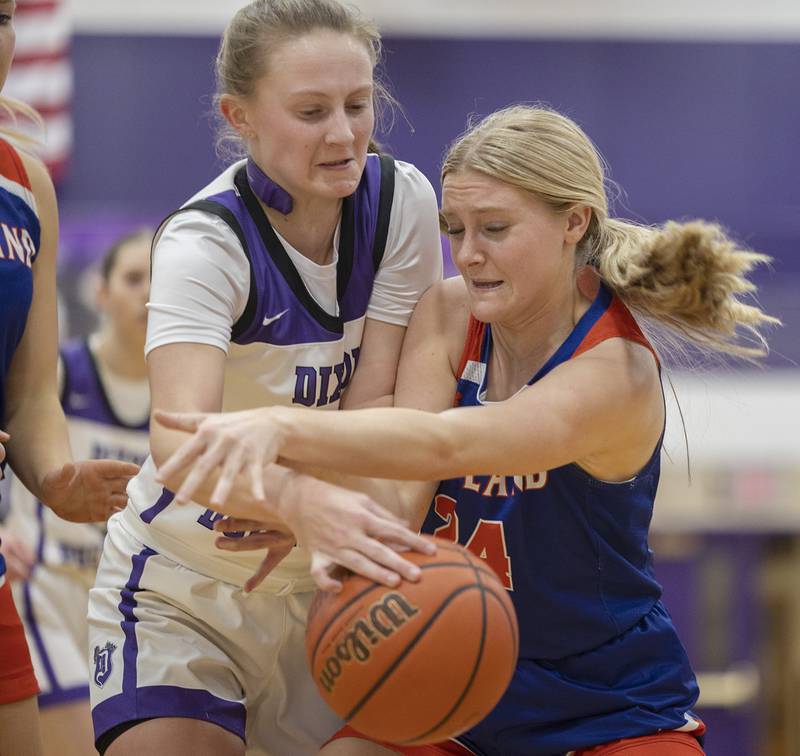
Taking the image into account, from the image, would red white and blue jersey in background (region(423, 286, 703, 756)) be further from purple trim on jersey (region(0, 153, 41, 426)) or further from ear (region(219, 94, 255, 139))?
purple trim on jersey (region(0, 153, 41, 426))

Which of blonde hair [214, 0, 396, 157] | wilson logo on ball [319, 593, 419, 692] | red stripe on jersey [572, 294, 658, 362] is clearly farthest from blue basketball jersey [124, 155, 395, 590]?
wilson logo on ball [319, 593, 419, 692]

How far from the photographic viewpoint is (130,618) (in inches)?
125

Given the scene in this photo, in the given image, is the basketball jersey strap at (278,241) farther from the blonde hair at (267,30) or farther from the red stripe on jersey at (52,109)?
the red stripe on jersey at (52,109)

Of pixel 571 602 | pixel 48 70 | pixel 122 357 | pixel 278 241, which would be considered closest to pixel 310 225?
pixel 278 241

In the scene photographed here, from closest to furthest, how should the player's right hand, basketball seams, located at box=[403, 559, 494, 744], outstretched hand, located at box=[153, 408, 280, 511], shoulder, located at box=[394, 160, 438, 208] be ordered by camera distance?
outstretched hand, located at box=[153, 408, 280, 511]
basketball seams, located at box=[403, 559, 494, 744]
shoulder, located at box=[394, 160, 438, 208]
the player's right hand

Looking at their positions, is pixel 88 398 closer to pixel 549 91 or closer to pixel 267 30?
pixel 267 30

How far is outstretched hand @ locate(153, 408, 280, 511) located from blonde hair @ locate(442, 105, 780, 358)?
2.97ft

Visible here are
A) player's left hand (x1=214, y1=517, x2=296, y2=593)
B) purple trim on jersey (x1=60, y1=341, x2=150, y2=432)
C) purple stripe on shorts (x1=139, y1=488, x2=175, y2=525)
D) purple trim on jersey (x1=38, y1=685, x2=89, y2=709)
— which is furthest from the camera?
purple trim on jersey (x1=60, y1=341, x2=150, y2=432)

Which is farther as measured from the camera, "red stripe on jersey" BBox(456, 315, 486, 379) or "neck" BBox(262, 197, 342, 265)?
"red stripe on jersey" BBox(456, 315, 486, 379)

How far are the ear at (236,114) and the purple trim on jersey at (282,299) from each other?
0.15 metres

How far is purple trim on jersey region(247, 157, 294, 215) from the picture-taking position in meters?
3.07

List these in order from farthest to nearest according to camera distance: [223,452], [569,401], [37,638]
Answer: [37,638] < [569,401] < [223,452]

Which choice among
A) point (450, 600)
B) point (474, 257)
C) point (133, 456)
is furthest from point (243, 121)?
point (133, 456)

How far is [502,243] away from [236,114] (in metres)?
0.72
